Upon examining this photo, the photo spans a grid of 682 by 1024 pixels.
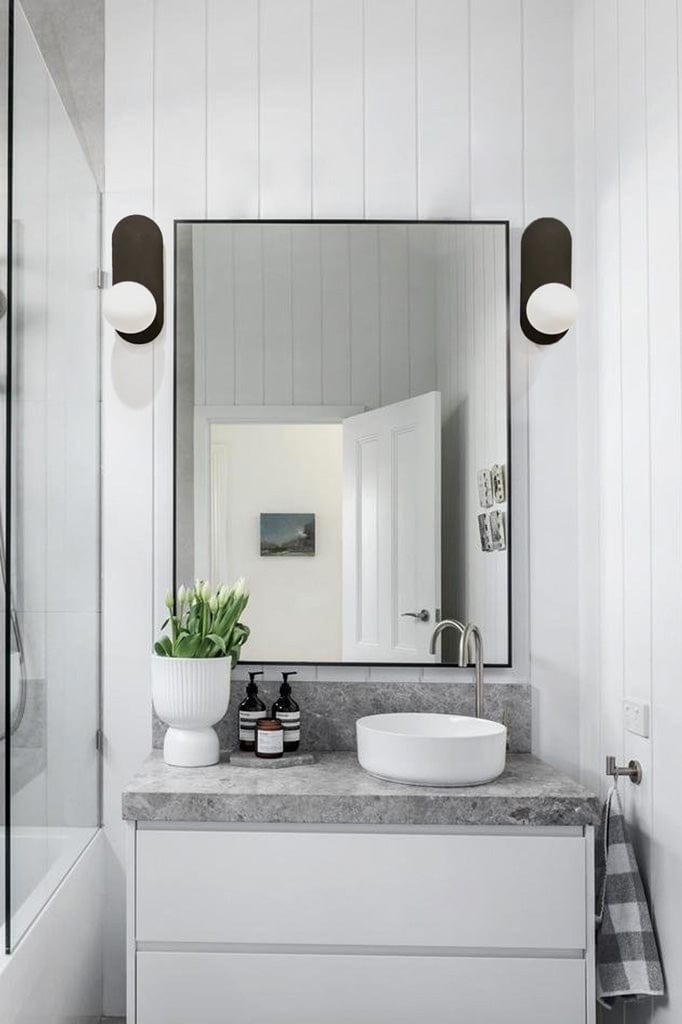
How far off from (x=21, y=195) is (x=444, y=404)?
108 centimetres

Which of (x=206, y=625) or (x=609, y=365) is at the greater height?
(x=609, y=365)

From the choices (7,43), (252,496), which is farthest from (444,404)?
(7,43)

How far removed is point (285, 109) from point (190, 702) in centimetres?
147

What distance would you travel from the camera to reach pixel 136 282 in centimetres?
220

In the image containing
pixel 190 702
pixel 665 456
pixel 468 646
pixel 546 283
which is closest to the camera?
pixel 665 456

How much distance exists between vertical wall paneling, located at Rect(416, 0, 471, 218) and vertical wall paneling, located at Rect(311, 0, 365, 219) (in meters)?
0.15

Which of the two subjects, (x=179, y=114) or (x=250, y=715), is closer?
(x=250, y=715)

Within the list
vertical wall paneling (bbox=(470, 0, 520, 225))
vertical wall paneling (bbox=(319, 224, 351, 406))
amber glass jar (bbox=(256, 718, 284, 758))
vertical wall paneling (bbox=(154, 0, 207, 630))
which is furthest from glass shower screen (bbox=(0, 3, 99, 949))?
vertical wall paneling (bbox=(470, 0, 520, 225))

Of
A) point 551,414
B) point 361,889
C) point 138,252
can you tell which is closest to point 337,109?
point 138,252

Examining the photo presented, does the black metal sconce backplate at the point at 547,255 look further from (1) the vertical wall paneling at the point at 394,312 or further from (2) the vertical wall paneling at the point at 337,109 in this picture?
(2) the vertical wall paneling at the point at 337,109

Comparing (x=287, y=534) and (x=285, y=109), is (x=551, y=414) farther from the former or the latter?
(x=285, y=109)

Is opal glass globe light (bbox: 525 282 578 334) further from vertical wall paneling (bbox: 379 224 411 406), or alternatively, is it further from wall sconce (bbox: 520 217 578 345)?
vertical wall paneling (bbox: 379 224 411 406)

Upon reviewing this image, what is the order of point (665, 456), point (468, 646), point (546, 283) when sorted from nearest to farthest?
point (665, 456) → point (468, 646) → point (546, 283)

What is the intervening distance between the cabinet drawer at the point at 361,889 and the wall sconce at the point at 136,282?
3.72 ft
